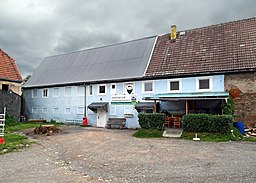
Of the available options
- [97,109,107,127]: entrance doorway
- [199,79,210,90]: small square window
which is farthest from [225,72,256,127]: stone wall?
[97,109,107,127]: entrance doorway

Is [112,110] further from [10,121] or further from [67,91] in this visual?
[10,121]

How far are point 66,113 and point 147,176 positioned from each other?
20690 mm

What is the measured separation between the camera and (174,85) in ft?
62.3

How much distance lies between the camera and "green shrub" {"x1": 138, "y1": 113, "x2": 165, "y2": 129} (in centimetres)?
1552

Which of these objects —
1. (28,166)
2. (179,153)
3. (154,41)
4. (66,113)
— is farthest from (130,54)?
(28,166)

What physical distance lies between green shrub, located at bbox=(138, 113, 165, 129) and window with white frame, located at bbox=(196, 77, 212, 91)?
15.2ft

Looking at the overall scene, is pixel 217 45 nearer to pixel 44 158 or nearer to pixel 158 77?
pixel 158 77

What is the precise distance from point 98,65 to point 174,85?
10.6 metres

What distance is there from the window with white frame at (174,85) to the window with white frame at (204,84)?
5.28 ft

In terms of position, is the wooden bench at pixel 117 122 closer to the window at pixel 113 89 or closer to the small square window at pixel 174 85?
the window at pixel 113 89

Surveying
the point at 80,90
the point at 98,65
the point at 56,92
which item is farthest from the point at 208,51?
the point at 56,92

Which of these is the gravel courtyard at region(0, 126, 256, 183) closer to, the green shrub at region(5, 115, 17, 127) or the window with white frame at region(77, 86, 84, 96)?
the green shrub at region(5, 115, 17, 127)

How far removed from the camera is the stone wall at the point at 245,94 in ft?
52.1

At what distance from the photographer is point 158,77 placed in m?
19.5
